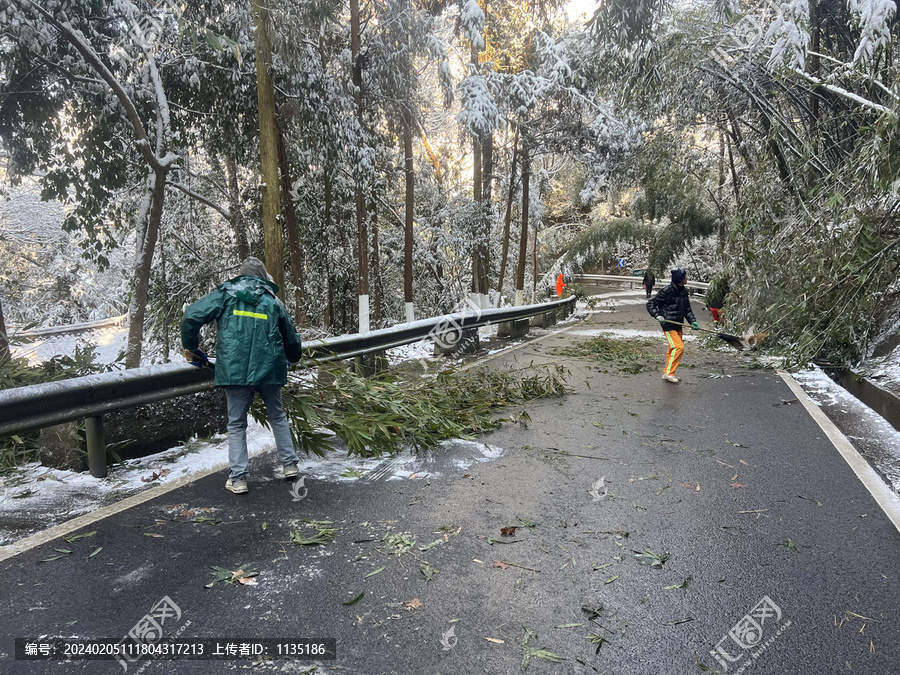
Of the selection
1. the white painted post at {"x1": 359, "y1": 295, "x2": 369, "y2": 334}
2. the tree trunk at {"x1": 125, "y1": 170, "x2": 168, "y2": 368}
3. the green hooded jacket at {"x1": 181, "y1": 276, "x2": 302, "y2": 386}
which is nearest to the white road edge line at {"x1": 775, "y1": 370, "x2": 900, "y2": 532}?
the green hooded jacket at {"x1": 181, "y1": 276, "x2": 302, "y2": 386}

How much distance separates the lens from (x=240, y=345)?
4273 mm

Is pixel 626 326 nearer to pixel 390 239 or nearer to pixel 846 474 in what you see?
pixel 390 239

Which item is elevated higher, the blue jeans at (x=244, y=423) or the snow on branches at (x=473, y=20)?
the snow on branches at (x=473, y=20)

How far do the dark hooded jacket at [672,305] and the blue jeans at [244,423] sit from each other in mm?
6335

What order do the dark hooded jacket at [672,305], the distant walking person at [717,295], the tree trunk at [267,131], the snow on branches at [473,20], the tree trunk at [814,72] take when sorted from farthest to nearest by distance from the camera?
1. the snow on branches at [473,20]
2. the distant walking person at [717,295]
3. the tree trunk at [814,72]
4. the tree trunk at [267,131]
5. the dark hooded jacket at [672,305]

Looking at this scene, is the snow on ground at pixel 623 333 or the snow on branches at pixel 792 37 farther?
the snow on ground at pixel 623 333

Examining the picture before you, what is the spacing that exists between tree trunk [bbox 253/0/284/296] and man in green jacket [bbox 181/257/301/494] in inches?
197

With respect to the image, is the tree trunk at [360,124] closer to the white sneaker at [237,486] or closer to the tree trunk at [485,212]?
the tree trunk at [485,212]

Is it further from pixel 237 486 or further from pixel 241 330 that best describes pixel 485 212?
pixel 237 486

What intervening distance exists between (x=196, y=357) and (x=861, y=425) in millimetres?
6585

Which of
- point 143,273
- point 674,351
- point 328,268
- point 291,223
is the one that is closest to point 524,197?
point 328,268

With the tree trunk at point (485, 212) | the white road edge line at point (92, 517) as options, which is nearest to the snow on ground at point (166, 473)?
the white road edge line at point (92, 517)

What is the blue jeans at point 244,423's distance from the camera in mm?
4262

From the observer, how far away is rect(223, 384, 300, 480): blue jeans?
14.0 feet
